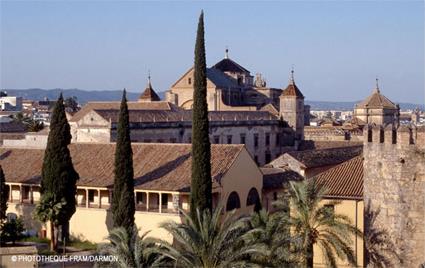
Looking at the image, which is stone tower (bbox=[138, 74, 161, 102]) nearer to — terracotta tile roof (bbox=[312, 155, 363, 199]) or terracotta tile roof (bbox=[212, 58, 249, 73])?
terracotta tile roof (bbox=[212, 58, 249, 73])

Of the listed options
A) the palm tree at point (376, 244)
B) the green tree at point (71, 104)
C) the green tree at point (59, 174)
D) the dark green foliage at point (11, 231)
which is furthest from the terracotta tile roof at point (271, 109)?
the palm tree at point (376, 244)

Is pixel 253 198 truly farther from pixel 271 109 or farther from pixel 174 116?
pixel 271 109

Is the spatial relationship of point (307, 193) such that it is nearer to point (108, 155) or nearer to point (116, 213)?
point (116, 213)

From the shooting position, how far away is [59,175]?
101 feet

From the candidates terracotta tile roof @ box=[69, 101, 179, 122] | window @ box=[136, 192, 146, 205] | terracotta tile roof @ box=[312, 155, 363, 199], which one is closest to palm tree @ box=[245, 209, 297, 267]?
terracotta tile roof @ box=[312, 155, 363, 199]

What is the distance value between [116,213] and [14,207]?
10.5 m

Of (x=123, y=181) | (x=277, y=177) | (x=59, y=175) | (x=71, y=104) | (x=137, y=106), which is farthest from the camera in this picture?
(x=71, y=104)

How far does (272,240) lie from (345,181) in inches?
284

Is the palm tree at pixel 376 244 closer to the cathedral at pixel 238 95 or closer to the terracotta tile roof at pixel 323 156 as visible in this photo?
the terracotta tile roof at pixel 323 156

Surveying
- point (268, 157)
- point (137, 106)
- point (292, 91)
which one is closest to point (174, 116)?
point (137, 106)

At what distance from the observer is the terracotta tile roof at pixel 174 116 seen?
149 ft

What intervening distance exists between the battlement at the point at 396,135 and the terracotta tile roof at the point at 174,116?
25821mm

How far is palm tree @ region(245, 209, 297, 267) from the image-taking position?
20.3 m

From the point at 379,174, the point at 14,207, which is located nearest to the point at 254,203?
the point at 14,207
